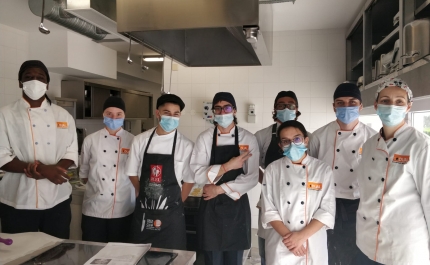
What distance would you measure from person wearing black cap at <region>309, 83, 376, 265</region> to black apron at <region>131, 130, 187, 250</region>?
904 mm

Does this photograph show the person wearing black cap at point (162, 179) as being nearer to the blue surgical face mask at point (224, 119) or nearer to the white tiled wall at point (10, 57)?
the blue surgical face mask at point (224, 119)

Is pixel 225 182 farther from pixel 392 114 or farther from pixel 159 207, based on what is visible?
pixel 392 114

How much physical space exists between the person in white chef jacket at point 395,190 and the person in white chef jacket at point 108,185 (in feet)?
4.53

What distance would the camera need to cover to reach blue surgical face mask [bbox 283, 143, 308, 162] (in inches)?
66.1

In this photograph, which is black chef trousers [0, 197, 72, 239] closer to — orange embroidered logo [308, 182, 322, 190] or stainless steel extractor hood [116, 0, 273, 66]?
stainless steel extractor hood [116, 0, 273, 66]

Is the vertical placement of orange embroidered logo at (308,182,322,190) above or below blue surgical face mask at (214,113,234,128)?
below

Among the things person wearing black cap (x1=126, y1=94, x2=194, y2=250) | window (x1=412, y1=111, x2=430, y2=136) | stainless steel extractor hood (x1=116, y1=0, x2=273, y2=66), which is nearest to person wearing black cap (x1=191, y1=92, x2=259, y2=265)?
person wearing black cap (x1=126, y1=94, x2=194, y2=250)

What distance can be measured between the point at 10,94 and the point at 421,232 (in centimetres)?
420

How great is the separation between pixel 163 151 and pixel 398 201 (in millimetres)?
1261

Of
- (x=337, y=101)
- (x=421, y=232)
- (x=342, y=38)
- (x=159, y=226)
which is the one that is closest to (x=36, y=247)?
(x=159, y=226)

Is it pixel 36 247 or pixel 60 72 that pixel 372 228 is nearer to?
pixel 36 247

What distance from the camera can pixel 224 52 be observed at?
5.96 feet

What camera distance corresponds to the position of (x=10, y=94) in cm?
377

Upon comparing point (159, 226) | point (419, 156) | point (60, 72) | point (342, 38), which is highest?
point (342, 38)
